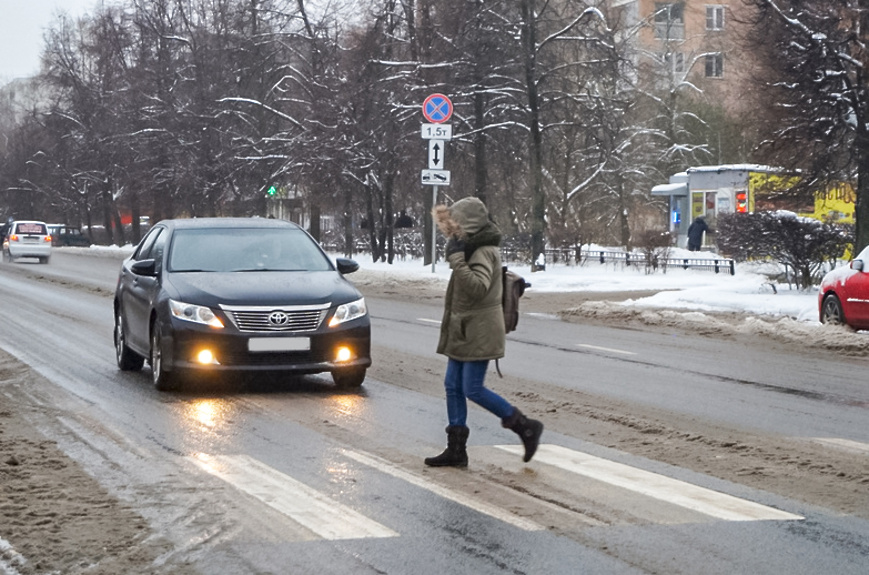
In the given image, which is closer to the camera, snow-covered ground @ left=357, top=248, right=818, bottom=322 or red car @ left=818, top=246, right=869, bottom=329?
red car @ left=818, top=246, right=869, bottom=329

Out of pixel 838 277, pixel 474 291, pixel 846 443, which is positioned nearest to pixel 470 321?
pixel 474 291

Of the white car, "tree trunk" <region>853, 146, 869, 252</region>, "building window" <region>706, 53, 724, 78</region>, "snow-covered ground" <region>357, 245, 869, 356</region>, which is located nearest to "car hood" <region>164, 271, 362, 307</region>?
"snow-covered ground" <region>357, 245, 869, 356</region>

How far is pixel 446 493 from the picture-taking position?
7.68m

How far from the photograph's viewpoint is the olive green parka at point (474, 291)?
27.1ft

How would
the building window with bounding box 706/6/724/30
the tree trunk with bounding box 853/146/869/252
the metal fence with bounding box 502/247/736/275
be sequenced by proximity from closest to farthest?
1. the tree trunk with bounding box 853/146/869/252
2. the metal fence with bounding box 502/247/736/275
3. the building window with bounding box 706/6/724/30

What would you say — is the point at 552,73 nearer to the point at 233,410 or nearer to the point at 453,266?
the point at 233,410

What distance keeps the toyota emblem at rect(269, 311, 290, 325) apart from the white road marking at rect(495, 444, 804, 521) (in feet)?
10.8

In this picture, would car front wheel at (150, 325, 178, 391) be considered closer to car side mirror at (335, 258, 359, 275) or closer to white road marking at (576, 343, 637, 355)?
car side mirror at (335, 258, 359, 275)

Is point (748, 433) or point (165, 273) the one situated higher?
point (165, 273)

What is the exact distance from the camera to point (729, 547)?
6402mm

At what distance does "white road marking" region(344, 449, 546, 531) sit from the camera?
6898 millimetres

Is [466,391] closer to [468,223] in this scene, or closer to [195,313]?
[468,223]

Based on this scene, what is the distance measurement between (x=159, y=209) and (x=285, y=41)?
73.6ft

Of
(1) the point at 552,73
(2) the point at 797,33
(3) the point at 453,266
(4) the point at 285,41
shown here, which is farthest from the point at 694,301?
(4) the point at 285,41
